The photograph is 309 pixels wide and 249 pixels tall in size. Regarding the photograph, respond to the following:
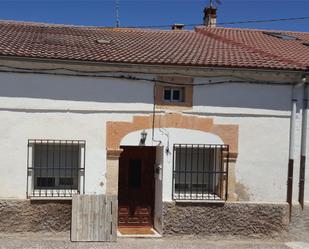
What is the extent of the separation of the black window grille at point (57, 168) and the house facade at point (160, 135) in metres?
0.02

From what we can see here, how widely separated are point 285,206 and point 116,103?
4391mm

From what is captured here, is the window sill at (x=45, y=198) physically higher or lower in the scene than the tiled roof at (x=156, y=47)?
lower

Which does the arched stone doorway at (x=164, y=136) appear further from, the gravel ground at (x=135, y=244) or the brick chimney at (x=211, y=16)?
the brick chimney at (x=211, y=16)

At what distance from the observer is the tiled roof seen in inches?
433

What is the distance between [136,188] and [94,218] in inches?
65.6

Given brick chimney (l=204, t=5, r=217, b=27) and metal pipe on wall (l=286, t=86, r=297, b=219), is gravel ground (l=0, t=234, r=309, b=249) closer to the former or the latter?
metal pipe on wall (l=286, t=86, r=297, b=219)

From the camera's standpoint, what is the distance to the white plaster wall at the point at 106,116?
34.8 ft

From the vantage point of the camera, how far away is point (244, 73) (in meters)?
11.3

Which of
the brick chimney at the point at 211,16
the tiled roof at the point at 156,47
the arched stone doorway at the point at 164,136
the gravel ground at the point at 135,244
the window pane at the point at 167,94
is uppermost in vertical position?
the brick chimney at the point at 211,16

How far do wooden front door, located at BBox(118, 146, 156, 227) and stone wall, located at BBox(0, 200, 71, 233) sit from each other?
1.70 m

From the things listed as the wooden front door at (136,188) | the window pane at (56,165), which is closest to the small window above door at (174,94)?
the wooden front door at (136,188)

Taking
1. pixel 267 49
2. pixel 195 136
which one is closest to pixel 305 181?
pixel 195 136

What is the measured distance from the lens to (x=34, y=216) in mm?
10688

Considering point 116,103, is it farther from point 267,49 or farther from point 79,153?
point 267,49
